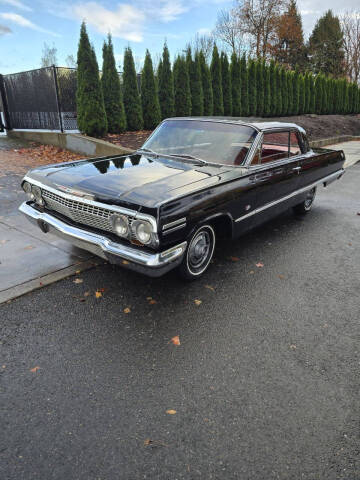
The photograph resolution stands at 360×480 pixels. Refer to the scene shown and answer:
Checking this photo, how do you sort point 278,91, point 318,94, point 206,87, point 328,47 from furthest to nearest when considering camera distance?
point 328,47 → point 318,94 → point 278,91 → point 206,87

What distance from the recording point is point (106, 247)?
10.1ft

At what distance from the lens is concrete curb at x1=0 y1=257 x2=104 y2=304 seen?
3.38 meters

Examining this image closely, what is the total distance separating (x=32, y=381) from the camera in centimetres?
241

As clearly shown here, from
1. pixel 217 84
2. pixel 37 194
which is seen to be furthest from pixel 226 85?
pixel 37 194

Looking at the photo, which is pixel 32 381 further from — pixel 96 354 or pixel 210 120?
pixel 210 120

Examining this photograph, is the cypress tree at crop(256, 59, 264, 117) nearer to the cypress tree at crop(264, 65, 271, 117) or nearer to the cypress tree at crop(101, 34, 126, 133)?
the cypress tree at crop(264, 65, 271, 117)

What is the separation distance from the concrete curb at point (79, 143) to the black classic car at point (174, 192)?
4.87 meters

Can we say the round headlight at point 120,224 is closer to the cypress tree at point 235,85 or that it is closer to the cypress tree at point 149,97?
the cypress tree at point 149,97

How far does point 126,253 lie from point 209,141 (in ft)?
6.52

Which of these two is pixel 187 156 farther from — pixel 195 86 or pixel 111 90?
pixel 195 86

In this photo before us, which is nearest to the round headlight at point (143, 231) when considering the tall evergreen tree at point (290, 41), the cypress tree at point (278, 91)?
the cypress tree at point (278, 91)

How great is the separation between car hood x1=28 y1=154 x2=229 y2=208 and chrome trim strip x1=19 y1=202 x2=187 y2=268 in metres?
0.36

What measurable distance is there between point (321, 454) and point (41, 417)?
1661mm

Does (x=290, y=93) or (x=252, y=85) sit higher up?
(x=252, y=85)
